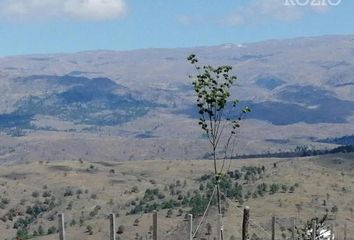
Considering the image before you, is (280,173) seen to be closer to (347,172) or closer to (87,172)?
(347,172)

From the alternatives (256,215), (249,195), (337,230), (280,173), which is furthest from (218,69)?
(280,173)

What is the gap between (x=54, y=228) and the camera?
110625 millimetres

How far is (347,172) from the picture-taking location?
121938 millimetres

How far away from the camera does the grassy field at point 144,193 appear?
276 ft

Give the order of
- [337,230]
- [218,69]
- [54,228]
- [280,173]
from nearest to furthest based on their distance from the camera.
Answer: [218,69] → [337,230] → [54,228] → [280,173]

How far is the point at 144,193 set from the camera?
446ft

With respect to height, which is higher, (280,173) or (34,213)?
(280,173)

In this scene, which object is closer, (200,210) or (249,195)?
(200,210)

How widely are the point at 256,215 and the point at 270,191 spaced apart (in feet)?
55.5

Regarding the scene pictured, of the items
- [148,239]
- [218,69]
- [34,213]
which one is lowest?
[34,213]

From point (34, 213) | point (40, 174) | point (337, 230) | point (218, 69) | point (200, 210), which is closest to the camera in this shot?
point (218, 69)

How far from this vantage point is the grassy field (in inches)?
3314

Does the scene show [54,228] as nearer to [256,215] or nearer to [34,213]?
[34,213]

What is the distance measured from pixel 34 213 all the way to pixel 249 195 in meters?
43.8
